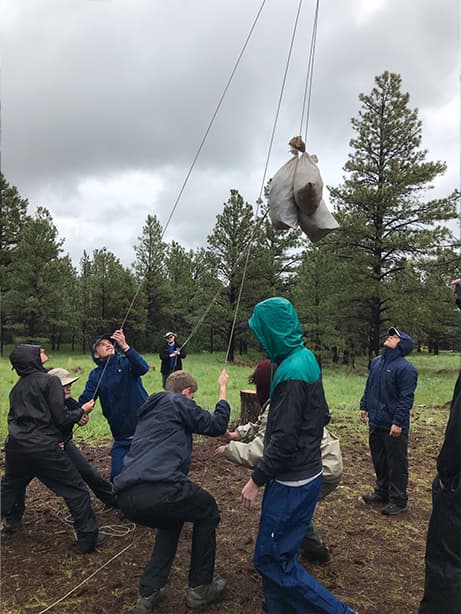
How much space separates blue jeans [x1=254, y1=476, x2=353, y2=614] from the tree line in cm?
1183

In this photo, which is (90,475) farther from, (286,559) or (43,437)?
(286,559)

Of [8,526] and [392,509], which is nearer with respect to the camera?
[8,526]

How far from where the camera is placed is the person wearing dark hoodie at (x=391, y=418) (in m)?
5.13

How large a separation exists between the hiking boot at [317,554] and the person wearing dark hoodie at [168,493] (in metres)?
0.92

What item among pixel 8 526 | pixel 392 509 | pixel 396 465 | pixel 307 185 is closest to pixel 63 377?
pixel 8 526

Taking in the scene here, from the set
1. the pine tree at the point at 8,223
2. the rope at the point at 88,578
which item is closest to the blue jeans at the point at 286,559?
the rope at the point at 88,578

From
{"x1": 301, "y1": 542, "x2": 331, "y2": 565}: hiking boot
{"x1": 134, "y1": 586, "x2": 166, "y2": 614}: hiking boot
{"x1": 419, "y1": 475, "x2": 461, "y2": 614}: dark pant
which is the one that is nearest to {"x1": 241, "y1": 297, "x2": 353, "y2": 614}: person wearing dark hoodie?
{"x1": 419, "y1": 475, "x2": 461, "y2": 614}: dark pant

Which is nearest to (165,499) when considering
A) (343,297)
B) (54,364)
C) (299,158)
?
(299,158)

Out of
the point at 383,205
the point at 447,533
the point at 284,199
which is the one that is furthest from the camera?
the point at 383,205

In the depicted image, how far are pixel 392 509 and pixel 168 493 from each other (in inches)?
128

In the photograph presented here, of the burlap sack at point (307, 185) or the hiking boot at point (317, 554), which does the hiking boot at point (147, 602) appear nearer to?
the hiking boot at point (317, 554)

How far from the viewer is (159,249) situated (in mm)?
45688

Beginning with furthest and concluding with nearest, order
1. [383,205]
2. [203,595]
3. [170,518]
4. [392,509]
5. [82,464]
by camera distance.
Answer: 1. [383,205]
2. [392,509]
3. [82,464]
4. [203,595]
5. [170,518]

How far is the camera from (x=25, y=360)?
4.17 meters
